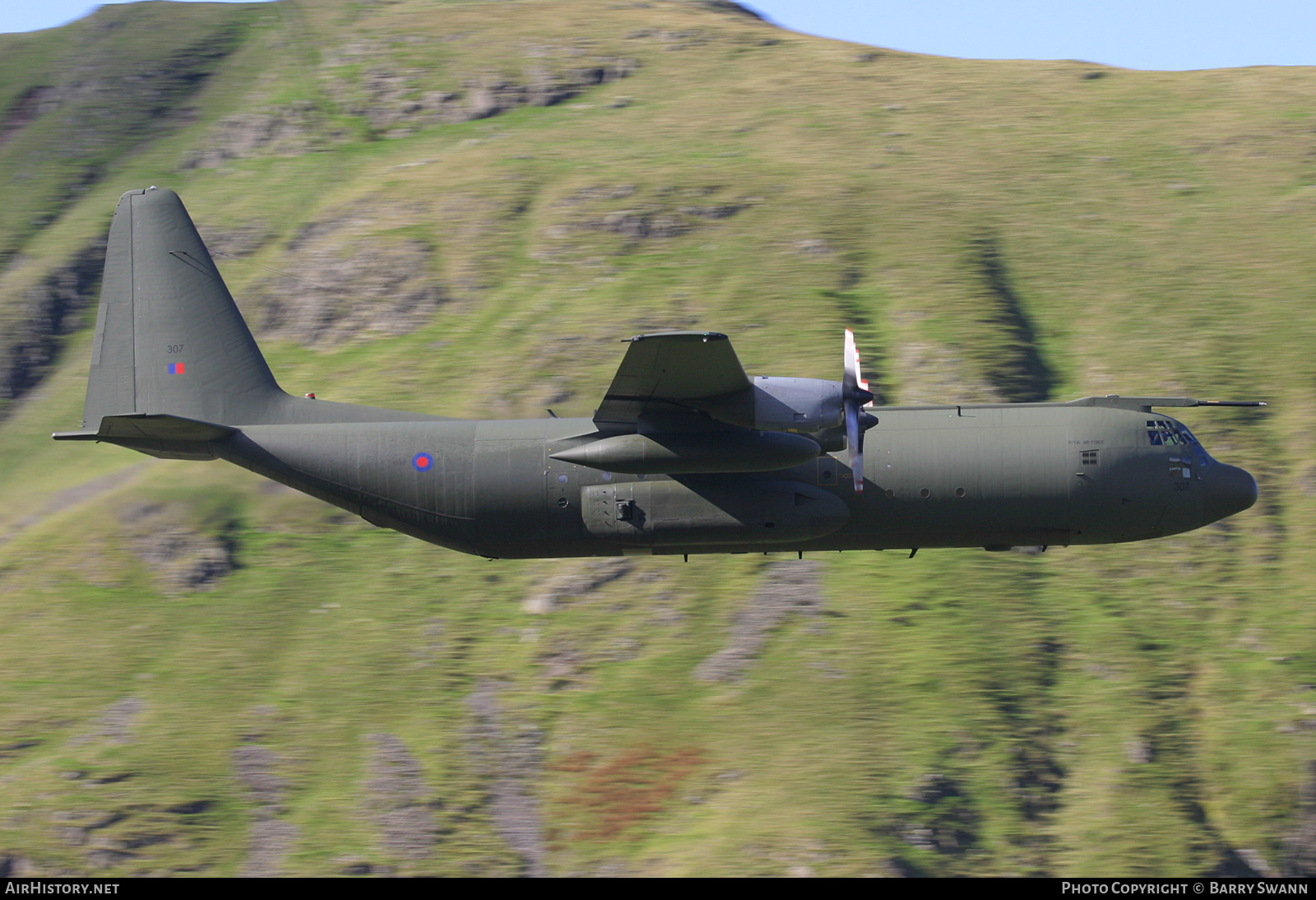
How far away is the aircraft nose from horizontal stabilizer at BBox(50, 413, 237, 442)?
19.2m

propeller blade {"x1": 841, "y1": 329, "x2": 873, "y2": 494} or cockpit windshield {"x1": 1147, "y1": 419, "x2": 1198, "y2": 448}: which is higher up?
propeller blade {"x1": 841, "y1": 329, "x2": 873, "y2": 494}

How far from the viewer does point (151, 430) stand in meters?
24.8

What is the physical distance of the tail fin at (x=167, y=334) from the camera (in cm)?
2673

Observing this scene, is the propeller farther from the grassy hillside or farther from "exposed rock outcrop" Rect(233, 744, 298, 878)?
"exposed rock outcrop" Rect(233, 744, 298, 878)

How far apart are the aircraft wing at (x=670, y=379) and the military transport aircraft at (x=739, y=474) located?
0.28ft

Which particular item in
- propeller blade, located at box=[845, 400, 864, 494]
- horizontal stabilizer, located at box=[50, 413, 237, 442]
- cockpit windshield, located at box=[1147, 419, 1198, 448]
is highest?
horizontal stabilizer, located at box=[50, 413, 237, 442]

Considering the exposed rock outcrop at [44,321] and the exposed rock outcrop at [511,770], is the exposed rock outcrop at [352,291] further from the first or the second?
the exposed rock outcrop at [511,770]

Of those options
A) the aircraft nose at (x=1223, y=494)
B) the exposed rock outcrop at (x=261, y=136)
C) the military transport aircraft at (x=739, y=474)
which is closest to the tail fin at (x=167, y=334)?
the military transport aircraft at (x=739, y=474)

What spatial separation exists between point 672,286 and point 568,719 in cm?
2118

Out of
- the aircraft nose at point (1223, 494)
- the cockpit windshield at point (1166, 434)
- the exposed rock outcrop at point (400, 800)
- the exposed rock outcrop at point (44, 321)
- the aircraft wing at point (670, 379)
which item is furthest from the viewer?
the exposed rock outcrop at point (44, 321)

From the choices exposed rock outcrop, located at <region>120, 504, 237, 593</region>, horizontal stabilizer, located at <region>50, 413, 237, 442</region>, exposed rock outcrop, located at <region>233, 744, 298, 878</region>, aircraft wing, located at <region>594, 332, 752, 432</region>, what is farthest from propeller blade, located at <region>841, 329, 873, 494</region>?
exposed rock outcrop, located at <region>120, 504, 237, 593</region>

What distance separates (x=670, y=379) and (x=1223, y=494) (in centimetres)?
1126

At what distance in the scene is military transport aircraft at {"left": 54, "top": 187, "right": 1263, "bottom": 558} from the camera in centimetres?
2331

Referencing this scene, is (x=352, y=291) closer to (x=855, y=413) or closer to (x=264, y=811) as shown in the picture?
(x=264, y=811)
